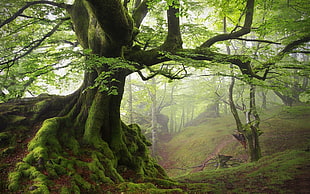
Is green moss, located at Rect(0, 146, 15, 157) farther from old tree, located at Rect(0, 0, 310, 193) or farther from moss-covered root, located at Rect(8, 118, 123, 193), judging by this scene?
moss-covered root, located at Rect(8, 118, 123, 193)

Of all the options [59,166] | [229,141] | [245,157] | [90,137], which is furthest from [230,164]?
[59,166]

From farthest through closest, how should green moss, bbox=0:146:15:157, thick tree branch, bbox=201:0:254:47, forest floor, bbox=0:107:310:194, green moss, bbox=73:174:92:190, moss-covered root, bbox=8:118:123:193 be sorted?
1. thick tree branch, bbox=201:0:254:47
2. forest floor, bbox=0:107:310:194
3. green moss, bbox=0:146:15:157
4. green moss, bbox=73:174:92:190
5. moss-covered root, bbox=8:118:123:193

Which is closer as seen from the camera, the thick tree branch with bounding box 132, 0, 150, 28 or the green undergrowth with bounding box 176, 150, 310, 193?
the green undergrowth with bounding box 176, 150, 310, 193

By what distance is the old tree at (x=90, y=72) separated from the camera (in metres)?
4.86

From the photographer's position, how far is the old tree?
486 cm

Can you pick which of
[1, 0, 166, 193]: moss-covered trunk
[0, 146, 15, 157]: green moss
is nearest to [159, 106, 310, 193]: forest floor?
[1, 0, 166, 193]: moss-covered trunk

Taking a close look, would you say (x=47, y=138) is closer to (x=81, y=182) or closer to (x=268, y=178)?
(x=81, y=182)

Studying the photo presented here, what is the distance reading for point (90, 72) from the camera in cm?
664

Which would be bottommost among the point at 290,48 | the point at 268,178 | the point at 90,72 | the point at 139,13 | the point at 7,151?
the point at 268,178

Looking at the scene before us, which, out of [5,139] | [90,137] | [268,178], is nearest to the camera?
[5,139]

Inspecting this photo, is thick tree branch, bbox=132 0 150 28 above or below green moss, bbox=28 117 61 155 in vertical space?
above

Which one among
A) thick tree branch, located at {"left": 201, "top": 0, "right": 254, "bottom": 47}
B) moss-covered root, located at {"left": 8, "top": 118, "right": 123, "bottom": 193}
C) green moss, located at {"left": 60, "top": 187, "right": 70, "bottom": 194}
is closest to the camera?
green moss, located at {"left": 60, "top": 187, "right": 70, "bottom": 194}

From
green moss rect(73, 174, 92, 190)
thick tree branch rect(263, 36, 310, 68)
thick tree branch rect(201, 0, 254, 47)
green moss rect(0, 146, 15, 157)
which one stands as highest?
thick tree branch rect(201, 0, 254, 47)

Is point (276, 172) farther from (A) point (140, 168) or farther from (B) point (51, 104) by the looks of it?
(B) point (51, 104)
